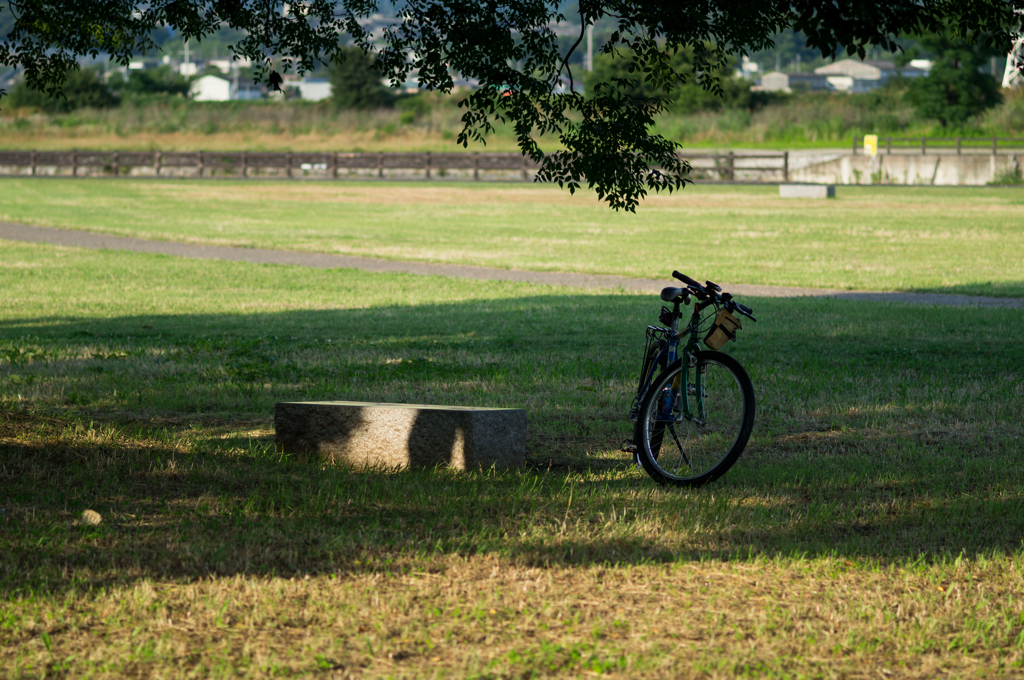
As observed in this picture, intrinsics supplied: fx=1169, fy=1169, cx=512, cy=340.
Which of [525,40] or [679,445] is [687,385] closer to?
[679,445]

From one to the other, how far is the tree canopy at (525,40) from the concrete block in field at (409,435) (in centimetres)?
176

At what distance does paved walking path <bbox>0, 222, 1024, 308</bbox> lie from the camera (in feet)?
57.8

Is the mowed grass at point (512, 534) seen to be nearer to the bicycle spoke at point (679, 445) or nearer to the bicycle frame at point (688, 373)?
the bicycle spoke at point (679, 445)

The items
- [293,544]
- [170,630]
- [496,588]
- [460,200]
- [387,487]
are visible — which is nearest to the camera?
[170,630]

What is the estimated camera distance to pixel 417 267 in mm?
22828

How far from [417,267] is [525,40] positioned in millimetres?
14380

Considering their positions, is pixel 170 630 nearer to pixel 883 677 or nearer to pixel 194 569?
pixel 194 569

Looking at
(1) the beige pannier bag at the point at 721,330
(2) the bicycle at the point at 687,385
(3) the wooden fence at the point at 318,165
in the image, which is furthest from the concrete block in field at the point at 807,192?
(1) the beige pannier bag at the point at 721,330

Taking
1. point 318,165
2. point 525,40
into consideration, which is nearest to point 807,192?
point 318,165

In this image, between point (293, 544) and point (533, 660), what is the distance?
1.61 meters

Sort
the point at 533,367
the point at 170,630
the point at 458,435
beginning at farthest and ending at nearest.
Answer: the point at 533,367, the point at 458,435, the point at 170,630

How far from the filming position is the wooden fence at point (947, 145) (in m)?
53.2

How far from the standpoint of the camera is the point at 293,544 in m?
5.22

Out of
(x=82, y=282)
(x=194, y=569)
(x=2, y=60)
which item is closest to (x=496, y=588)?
(x=194, y=569)
